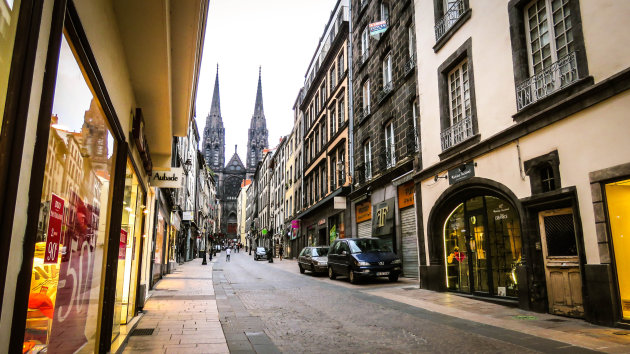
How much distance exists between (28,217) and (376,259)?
14908 millimetres

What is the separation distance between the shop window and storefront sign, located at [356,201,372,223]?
12536 millimetres

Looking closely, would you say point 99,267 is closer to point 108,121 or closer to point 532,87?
point 108,121

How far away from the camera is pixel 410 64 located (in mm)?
17219

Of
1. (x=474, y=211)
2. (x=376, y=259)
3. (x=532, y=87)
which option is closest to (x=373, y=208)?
(x=376, y=259)

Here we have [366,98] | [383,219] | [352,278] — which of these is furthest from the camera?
[366,98]

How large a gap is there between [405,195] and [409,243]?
1974 mm

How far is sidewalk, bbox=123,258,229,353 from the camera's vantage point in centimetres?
605

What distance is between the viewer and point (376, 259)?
640 inches

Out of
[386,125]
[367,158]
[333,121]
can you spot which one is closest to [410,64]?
[386,125]

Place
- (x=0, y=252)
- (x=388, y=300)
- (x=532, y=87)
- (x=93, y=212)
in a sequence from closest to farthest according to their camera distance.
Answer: (x=0, y=252), (x=93, y=212), (x=532, y=87), (x=388, y=300)

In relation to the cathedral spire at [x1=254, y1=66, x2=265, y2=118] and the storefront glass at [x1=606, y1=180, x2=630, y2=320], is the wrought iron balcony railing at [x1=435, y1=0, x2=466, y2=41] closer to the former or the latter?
the storefront glass at [x1=606, y1=180, x2=630, y2=320]

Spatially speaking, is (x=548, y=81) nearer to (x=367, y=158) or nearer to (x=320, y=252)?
(x=367, y=158)

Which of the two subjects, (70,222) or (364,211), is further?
(364,211)

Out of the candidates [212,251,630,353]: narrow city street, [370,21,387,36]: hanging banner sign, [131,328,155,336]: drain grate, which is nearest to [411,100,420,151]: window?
[370,21,387,36]: hanging banner sign
